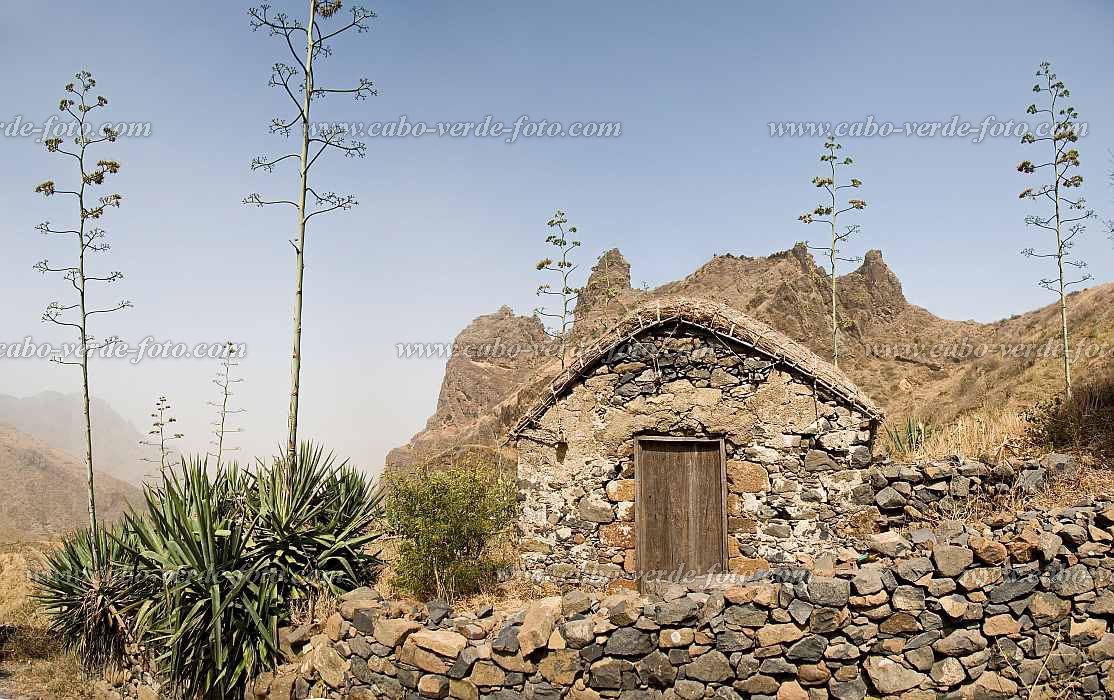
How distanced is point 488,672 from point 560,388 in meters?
4.11

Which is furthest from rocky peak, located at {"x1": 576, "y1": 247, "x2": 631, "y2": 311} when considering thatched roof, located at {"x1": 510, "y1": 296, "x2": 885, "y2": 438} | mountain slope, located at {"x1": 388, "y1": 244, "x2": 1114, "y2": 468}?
thatched roof, located at {"x1": 510, "y1": 296, "x2": 885, "y2": 438}

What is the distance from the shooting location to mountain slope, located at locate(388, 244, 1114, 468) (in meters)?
24.0

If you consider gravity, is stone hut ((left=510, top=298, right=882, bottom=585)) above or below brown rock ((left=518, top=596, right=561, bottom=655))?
above

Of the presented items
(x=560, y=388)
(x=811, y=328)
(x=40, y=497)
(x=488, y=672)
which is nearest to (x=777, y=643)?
(x=488, y=672)

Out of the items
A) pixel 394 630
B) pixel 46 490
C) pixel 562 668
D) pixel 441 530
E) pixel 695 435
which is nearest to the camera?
pixel 562 668

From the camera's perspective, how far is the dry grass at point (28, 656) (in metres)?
8.95

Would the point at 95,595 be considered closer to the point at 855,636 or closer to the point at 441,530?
the point at 441,530

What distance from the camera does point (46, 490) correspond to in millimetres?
33156

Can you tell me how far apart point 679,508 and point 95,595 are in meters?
8.20

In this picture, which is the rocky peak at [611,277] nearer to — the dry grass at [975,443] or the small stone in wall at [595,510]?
the dry grass at [975,443]

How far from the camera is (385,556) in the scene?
39.4ft

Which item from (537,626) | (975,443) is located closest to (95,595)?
(537,626)

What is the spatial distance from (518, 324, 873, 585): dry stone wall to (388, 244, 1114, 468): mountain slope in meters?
11.4

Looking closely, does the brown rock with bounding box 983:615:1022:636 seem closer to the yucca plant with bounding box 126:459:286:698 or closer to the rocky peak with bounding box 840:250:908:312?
the yucca plant with bounding box 126:459:286:698
